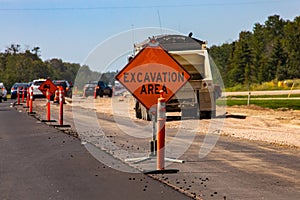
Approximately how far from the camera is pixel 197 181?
31.8 feet

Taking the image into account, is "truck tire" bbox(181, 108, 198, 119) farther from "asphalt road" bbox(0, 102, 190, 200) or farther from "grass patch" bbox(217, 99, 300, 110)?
"asphalt road" bbox(0, 102, 190, 200)

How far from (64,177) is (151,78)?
2893 millimetres

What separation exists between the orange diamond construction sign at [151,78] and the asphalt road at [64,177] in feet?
5.24

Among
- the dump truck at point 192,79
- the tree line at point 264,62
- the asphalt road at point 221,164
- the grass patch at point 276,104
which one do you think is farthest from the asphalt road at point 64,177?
the tree line at point 264,62

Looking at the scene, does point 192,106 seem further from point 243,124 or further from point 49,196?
point 49,196

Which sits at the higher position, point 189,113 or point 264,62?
point 264,62

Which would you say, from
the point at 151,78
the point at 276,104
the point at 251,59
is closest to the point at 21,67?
the point at 251,59

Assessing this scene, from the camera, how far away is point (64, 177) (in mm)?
10133

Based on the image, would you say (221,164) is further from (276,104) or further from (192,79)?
(276,104)

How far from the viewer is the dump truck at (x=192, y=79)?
2348 cm

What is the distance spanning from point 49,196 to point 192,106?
15.5m

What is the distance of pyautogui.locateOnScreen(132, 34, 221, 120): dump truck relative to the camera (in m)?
23.5

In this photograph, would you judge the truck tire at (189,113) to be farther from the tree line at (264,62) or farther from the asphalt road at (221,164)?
the tree line at (264,62)

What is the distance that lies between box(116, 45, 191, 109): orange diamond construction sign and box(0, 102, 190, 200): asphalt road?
1.60 m
